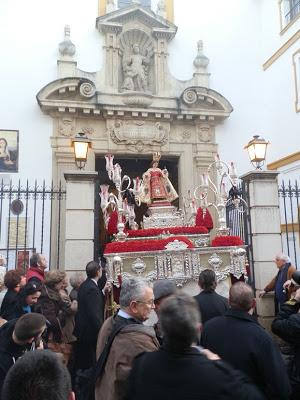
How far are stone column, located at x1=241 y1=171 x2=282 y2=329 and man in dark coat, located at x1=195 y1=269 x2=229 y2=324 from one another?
404 centimetres

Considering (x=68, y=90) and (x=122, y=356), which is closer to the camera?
(x=122, y=356)

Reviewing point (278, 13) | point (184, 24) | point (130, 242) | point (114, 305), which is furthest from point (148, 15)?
point (114, 305)

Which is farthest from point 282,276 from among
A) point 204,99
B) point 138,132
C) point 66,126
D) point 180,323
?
point 66,126

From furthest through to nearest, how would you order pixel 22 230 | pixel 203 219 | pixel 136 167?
1. pixel 136 167
2. pixel 22 230
3. pixel 203 219

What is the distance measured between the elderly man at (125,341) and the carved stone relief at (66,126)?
10.1 meters

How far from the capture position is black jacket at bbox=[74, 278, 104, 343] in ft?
16.3

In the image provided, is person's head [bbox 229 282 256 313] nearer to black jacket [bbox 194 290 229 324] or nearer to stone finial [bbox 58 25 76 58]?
black jacket [bbox 194 290 229 324]

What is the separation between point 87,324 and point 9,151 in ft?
26.7

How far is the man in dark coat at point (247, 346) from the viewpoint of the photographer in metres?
2.39

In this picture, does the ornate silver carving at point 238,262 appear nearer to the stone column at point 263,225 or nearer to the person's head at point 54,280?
the stone column at point 263,225

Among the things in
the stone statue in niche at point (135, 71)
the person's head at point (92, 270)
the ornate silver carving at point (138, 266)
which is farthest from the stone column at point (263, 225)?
the stone statue in niche at point (135, 71)

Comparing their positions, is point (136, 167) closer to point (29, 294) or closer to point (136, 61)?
point (136, 61)

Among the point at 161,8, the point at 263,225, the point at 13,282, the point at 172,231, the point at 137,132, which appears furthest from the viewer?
the point at 161,8

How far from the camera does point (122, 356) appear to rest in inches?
98.7
